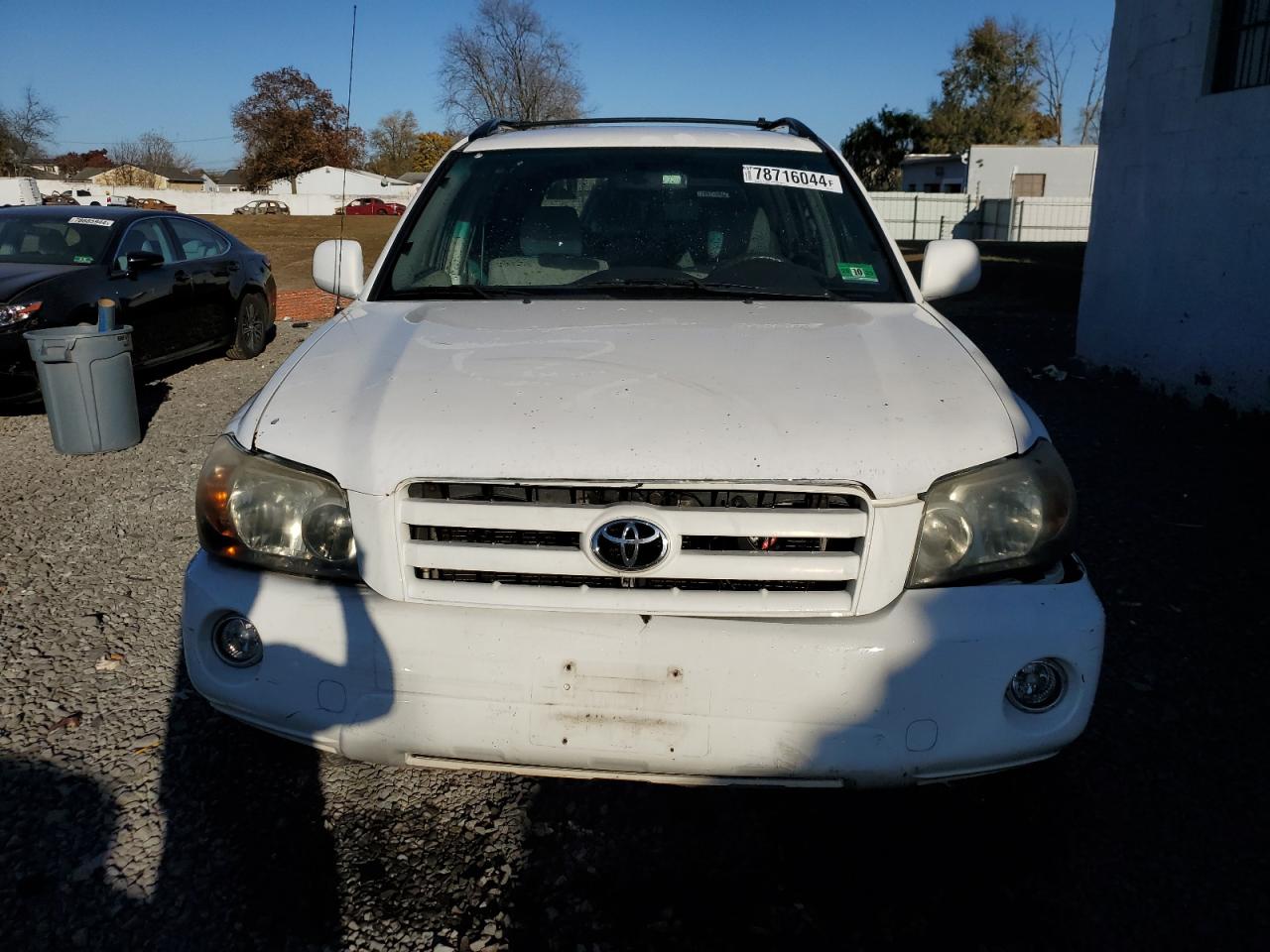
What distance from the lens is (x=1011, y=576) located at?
7.09 ft

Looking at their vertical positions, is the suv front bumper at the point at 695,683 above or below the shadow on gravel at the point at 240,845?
above

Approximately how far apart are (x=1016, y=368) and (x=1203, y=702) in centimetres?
633

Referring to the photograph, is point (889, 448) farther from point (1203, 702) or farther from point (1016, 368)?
point (1016, 368)

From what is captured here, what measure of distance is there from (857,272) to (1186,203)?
562cm

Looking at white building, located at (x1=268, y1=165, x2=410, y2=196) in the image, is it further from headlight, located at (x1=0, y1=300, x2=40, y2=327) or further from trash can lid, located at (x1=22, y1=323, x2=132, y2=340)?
trash can lid, located at (x1=22, y1=323, x2=132, y2=340)

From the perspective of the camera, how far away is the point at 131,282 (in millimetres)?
7973

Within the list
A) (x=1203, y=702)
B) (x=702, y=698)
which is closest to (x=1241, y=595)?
(x=1203, y=702)

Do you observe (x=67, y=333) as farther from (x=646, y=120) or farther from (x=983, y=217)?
(x=983, y=217)

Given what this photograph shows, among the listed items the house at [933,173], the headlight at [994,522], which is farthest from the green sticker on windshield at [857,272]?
Result: the house at [933,173]

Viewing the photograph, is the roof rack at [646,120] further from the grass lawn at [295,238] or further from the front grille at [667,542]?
the grass lawn at [295,238]

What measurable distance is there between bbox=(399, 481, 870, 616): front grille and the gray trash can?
5.13 m

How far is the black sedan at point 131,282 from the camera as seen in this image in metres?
7.02

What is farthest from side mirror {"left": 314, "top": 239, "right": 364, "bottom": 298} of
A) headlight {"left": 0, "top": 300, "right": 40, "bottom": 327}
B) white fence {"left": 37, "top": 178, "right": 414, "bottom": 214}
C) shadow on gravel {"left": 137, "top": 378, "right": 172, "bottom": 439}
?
white fence {"left": 37, "top": 178, "right": 414, "bottom": 214}

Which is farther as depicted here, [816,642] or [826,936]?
[826,936]
